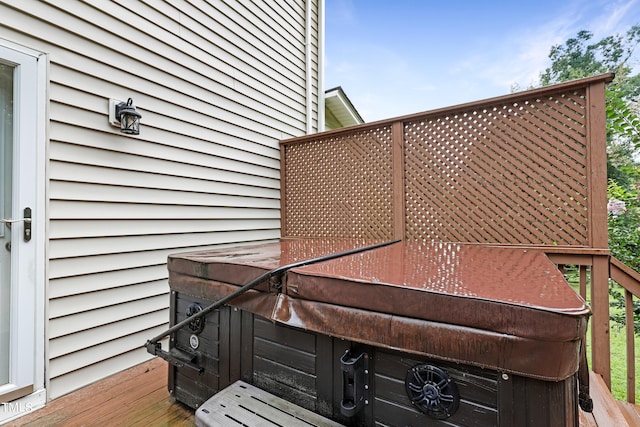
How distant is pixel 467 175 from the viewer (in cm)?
290

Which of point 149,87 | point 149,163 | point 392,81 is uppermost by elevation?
point 392,81

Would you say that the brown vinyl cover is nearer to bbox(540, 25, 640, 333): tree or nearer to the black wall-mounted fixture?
the black wall-mounted fixture

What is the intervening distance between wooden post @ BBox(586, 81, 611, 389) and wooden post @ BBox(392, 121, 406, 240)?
147 centimetres

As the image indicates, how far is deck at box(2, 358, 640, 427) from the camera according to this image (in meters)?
1.74

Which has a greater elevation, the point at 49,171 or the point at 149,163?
the point at 149,163

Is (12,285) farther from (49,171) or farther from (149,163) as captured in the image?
(149,163)

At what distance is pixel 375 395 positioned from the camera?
3.82 feet

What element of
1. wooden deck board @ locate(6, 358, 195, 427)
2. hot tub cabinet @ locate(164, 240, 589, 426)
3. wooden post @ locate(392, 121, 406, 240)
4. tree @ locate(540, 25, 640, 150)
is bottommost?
wooden deck board @ locate(6, 358, 195, 427)

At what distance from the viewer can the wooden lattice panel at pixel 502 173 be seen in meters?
2.42

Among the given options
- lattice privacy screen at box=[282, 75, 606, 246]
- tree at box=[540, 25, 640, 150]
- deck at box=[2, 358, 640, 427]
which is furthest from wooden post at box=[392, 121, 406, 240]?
tree at box=[540, 25, 640, 150]

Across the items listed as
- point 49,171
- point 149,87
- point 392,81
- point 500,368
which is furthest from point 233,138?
point 392,81

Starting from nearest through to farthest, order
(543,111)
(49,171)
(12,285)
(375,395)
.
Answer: (375,395), (12,285), (49,171), (543,111)

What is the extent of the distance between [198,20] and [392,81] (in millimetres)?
14463

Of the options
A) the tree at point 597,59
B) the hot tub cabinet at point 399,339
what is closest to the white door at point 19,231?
the hot tub cabinet at point 399,339
